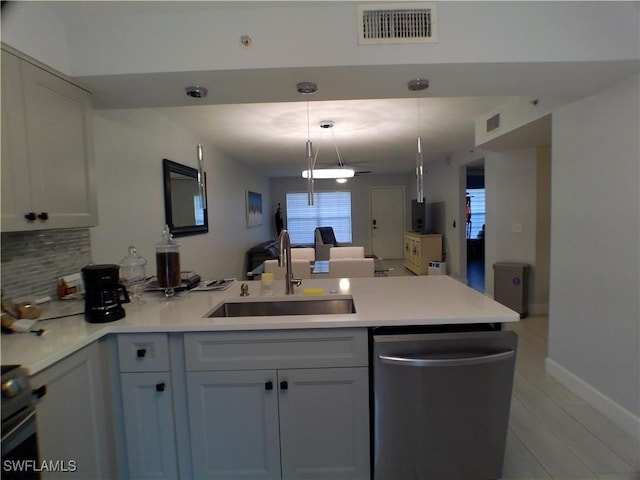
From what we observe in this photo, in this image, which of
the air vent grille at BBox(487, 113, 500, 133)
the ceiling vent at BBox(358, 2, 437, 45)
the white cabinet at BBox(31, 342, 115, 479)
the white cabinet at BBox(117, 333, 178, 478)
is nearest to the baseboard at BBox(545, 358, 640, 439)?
the air vent grille at BBox(487, 113, 500, 133)

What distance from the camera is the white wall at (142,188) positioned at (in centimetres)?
222

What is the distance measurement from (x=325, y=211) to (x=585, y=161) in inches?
263

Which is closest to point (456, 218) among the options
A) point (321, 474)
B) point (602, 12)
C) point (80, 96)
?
point (602, 12)

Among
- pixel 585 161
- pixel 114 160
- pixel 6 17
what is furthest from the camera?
pixel 114 160

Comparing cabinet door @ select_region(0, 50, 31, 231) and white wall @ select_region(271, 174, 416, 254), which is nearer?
cabinet door @ select_region(0, 50, 31, 231)

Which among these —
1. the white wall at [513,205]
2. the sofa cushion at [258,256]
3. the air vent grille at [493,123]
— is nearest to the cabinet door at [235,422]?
the air vent grille at [493,123]

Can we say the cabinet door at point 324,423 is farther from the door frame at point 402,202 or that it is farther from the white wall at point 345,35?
the door frame at point 402,202

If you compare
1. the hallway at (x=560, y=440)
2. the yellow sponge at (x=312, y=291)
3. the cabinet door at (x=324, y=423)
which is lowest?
the hallway at (x=560, y=440)

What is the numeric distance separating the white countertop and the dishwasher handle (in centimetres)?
14

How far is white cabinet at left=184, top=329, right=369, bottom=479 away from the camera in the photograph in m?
1.43

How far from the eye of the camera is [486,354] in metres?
1.38

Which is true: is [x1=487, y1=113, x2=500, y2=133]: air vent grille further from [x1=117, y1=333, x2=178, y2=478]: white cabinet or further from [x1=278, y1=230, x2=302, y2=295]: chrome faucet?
[x1=117, y1=333, x2=178, y2=478]: white cabinet

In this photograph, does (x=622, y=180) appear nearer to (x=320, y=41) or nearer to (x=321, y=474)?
(x=320, y=41)

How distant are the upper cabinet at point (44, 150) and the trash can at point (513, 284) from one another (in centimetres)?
421
